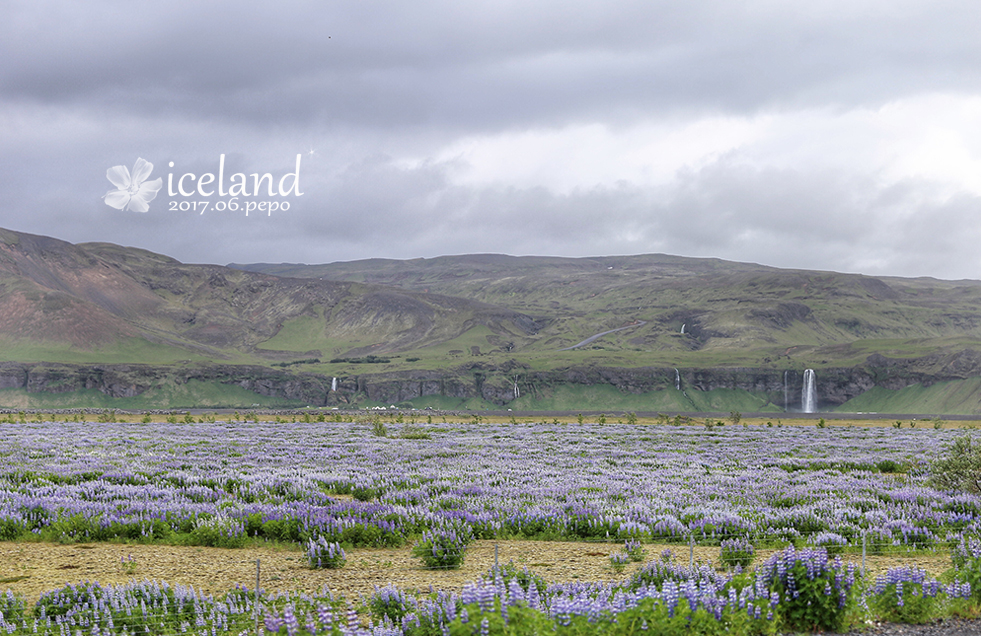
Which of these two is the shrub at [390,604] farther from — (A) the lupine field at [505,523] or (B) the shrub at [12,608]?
(B) the shrub at [12,608]

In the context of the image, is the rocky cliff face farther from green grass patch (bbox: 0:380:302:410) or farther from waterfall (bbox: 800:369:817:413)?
green grass patch (bbox: 0:380:302:410)

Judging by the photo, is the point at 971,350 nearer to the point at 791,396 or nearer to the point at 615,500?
the point at 791,396

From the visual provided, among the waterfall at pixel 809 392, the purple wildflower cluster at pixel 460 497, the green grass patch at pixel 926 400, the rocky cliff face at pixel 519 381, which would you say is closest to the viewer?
the purple wildflower cluster at pixel 460 497

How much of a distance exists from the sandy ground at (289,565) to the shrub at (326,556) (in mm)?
183

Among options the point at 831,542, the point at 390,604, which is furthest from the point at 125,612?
the point at 831,542

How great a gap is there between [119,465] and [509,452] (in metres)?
15.7

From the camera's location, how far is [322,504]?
16.7m

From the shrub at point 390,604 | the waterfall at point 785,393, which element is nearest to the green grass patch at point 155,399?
the waterfall at point 785,393

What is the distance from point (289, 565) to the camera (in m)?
12.3

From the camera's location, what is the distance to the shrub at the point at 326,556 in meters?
12.0

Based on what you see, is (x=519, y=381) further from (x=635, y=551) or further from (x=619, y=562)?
(x=619, y=562)

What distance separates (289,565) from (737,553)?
751 centimetres

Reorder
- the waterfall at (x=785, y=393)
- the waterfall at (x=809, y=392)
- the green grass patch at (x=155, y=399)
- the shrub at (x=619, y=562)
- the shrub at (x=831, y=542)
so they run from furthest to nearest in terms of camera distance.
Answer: the waterfall at (x=785, y=393) < the waterfall at (x=809, y=392) < the green grass patch at (x=155, y=399) < the shrub at (x=831, y=542) < the shrub at (x=619, y=562)

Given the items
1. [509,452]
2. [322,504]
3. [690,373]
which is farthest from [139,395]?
[322,504]
